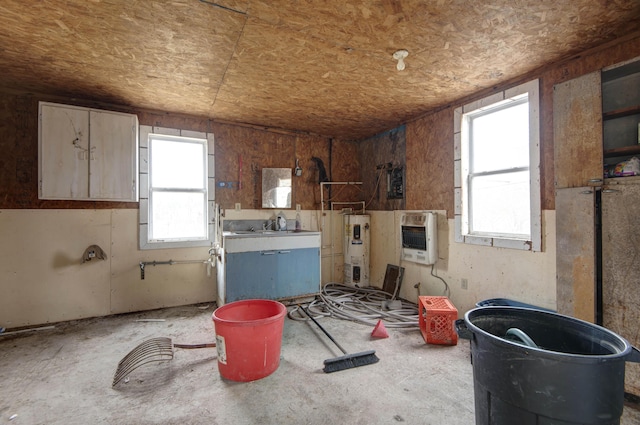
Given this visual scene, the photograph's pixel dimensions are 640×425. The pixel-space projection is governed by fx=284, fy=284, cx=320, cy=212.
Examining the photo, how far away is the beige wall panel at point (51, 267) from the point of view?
2943mm

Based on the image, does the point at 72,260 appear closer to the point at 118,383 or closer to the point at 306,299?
the point at 118,383

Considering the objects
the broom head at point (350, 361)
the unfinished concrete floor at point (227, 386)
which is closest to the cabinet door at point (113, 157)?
the unfinished concrete floor at point (227, 386)

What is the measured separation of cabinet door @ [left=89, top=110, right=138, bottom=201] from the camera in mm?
2980

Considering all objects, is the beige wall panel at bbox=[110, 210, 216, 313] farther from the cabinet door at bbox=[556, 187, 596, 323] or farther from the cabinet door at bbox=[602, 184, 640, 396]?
the cabinet door at bbox=[602, 184, 640, 396]

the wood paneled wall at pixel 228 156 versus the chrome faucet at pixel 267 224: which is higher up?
the wood paneled wall at pixel 228 156

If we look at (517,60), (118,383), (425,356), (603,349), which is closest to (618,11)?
(517,60)

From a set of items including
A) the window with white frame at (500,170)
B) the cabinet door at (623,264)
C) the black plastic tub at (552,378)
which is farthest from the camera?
the window with white frame at (500,170)

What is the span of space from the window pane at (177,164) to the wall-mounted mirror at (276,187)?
0.86m

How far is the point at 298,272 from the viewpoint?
3.52 m

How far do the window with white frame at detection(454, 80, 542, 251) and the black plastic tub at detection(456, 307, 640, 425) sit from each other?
166cm

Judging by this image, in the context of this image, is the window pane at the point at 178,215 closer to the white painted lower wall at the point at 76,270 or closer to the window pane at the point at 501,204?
the white painted lower wall at the point at 76,270

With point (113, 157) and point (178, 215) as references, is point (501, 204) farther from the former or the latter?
point (113, 157)

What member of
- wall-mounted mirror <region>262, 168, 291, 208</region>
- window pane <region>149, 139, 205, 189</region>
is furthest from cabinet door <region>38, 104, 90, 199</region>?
wall-mounted mirror <region>262, 168, 291, 208</region>

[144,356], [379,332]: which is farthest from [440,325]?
[144,356]
